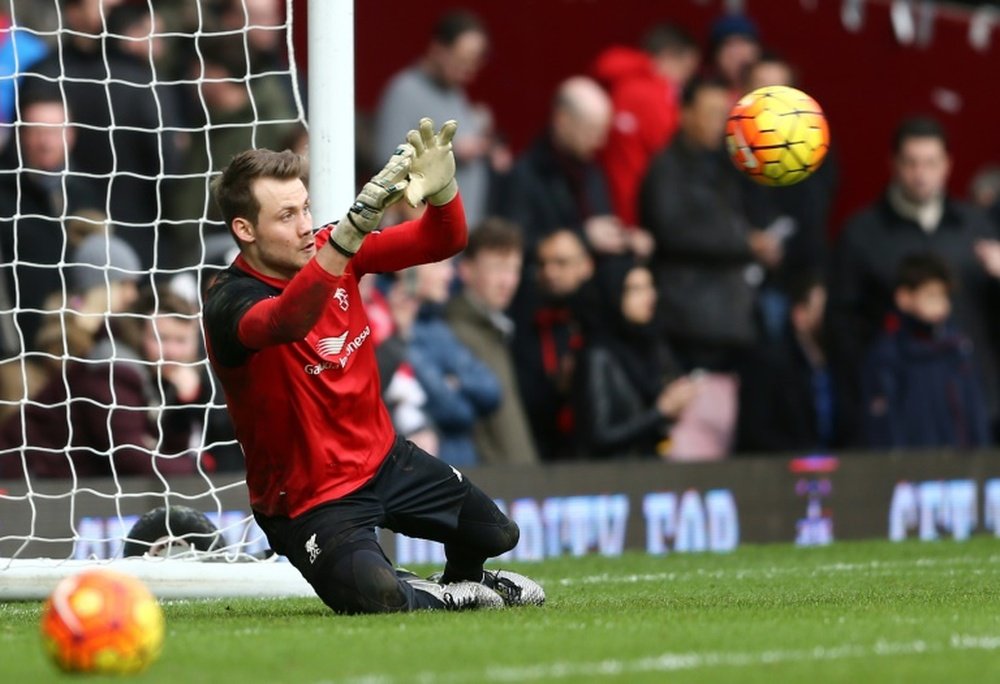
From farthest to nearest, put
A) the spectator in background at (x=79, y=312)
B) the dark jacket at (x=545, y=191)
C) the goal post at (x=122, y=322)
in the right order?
the dark jacket at (x=545, y=191) < the spectator in background at (x=79, y=312) < the goal post at (x=122, y=322)

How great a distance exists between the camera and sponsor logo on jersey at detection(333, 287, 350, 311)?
7496 millimetres

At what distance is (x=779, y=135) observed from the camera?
8781mm

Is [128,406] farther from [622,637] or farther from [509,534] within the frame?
[622,637]

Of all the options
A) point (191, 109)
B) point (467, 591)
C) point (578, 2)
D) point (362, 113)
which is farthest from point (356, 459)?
point (578, 2)

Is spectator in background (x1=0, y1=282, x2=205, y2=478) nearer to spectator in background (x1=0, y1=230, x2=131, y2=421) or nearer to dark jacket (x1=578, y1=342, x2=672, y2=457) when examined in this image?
spectator in background (x1=0, y1=230, x2=131, y2=421)

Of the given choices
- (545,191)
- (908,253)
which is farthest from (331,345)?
(908,253)

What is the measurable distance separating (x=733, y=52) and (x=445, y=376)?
424cm

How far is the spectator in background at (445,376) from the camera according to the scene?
11.8 m

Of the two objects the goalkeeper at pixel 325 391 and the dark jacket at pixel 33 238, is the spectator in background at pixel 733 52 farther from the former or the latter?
the goalkeeper at pixel 325 391

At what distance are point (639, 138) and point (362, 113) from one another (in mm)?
2038

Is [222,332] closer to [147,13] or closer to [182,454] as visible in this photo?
[182,454]

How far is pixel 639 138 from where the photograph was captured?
47.6ft

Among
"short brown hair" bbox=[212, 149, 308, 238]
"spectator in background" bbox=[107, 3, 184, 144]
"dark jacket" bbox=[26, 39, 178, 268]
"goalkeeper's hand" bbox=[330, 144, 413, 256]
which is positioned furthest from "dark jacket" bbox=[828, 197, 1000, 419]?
"goalkeeper's hand" bbox=[330, 144, 413, 256]

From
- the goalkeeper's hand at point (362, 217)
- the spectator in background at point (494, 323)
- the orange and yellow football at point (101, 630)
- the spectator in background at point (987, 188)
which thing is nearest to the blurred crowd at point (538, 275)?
the spectator in background at point (494, 323)
